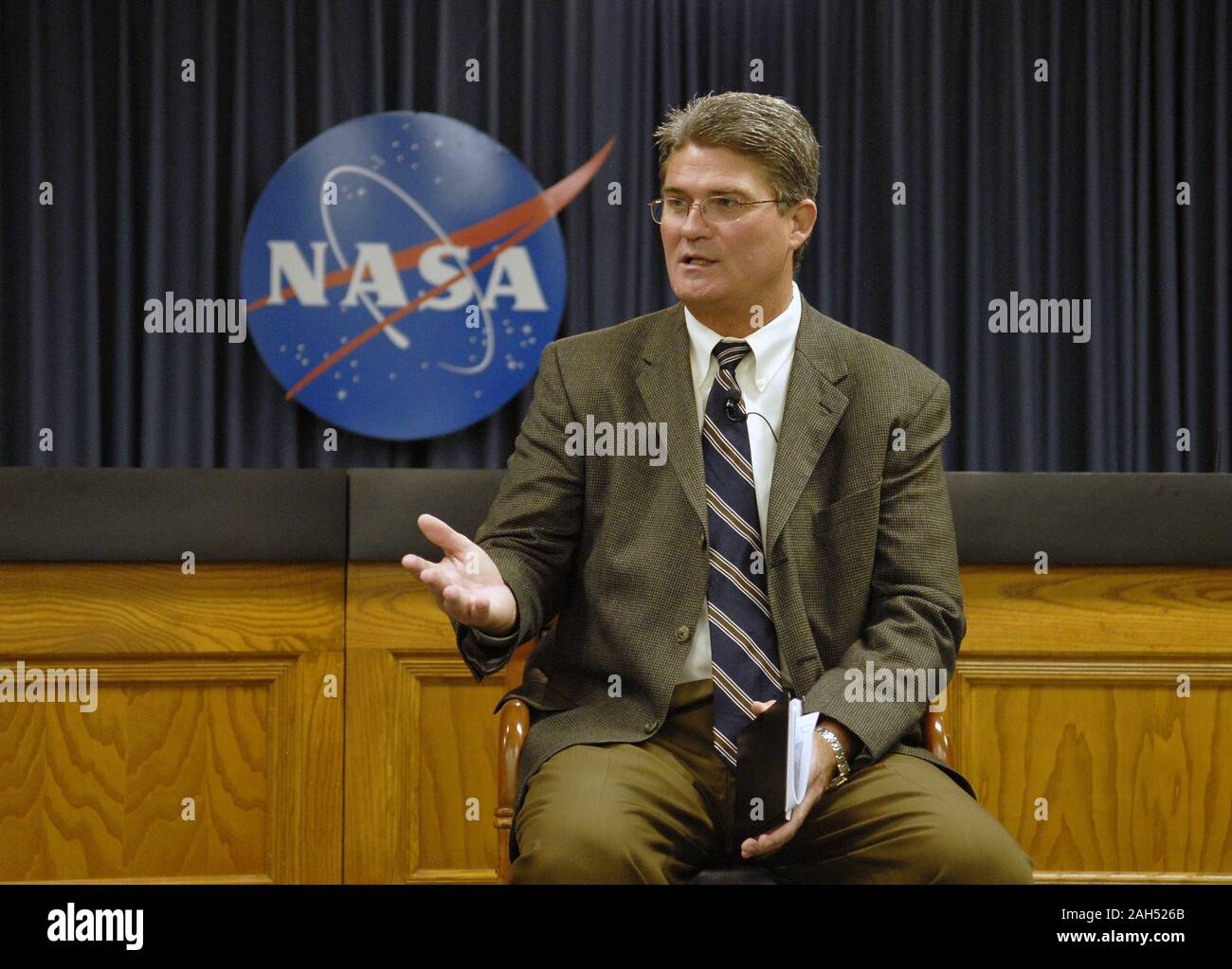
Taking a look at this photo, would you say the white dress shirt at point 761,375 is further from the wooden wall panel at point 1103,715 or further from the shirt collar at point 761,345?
the wooden wall panel at point 1103,715

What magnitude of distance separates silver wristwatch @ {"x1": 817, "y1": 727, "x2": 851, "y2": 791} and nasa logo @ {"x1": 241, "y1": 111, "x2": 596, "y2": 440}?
6.43ft

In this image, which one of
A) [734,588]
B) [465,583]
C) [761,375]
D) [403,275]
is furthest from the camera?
[403,275]

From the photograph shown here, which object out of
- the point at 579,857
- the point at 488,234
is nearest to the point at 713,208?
the point at 579,857

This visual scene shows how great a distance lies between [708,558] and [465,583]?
1.16 ft

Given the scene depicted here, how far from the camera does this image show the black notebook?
4.89 feet

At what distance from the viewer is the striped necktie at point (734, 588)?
5.64ft

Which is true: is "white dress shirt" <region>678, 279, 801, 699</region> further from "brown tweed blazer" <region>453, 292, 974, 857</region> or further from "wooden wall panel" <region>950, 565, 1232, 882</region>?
"wooden wall panel" <region>950, 565, 1232, 882</region>

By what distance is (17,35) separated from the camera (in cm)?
335

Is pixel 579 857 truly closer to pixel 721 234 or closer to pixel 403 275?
pixel 721 234

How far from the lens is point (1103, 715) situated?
248 cm

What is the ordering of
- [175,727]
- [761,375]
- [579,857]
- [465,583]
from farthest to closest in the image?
1. [175,727]
2. [761,375]
3. [465,583]
4. [579,857]

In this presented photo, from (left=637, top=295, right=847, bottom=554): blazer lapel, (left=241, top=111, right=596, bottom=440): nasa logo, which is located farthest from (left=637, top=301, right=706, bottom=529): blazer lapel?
(left=241, top=111, right=596, bottom=440): nasa logo

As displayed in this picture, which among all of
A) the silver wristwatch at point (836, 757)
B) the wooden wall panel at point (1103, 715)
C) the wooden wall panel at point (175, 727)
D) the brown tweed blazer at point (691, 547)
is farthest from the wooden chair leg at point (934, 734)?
the wooden wall panel at point (175, 727)
